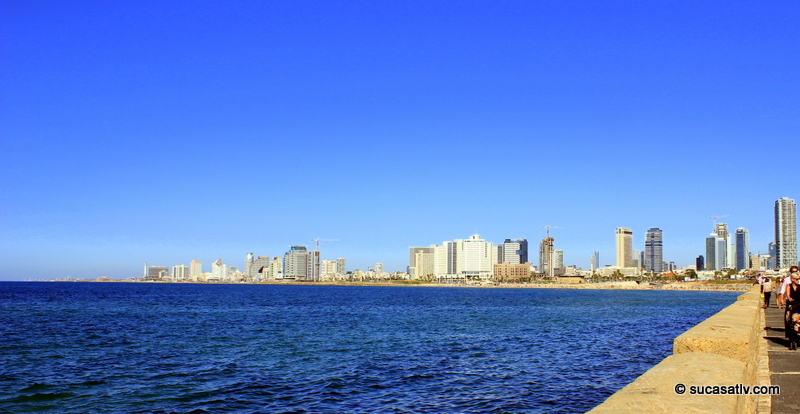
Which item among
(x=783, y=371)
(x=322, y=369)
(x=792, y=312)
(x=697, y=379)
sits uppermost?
(x=697, y=379)

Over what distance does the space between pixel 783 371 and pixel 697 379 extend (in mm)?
5667

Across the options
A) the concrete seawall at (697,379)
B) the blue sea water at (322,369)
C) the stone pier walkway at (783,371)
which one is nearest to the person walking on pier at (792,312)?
the stone pier walkway at (783,371)

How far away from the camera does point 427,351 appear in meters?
26.9

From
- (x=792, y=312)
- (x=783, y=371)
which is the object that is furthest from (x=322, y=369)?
(x=783, y=371)

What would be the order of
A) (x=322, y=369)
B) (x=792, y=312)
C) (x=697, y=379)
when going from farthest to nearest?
(x=322, y=369), (x=792, y=312), (x=697, y=379)

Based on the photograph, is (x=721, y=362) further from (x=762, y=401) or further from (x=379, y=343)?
(x=379, y=343)

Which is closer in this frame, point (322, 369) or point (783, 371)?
point (783, 371)

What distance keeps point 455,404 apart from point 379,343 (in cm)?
1513

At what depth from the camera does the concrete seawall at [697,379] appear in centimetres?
446

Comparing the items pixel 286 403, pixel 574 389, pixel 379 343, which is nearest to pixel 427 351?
pixel 379 343

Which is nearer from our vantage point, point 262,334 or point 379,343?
point 379,343

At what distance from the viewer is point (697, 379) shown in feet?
17.9

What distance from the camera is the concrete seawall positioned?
4461 millimetres

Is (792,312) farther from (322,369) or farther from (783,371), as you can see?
(322,369)
